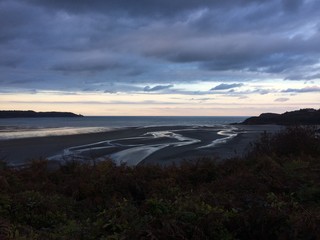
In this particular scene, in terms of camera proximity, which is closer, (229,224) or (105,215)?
(229,224)

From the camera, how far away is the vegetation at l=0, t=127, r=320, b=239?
6625 millimetres

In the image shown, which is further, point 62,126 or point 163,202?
point 62,126

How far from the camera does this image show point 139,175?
12086 mm

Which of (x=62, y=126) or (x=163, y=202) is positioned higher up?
(x=62, y=126)

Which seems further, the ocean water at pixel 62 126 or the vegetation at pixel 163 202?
the ocean water at pixel 62 126

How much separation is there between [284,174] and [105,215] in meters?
5.19

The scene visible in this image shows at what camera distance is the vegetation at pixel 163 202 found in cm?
662

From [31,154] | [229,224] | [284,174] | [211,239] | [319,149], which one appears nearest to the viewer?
[211,239]

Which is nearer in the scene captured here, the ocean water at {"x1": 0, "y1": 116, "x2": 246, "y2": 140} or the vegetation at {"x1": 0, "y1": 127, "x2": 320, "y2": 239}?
the vegetation at {"x1": 0, "y1": 127, "x2": 320, "y2": 239}

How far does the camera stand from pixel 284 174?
11094 mm

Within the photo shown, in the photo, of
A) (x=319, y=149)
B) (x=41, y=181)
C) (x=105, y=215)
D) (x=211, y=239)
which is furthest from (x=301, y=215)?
(x=319, y=149)

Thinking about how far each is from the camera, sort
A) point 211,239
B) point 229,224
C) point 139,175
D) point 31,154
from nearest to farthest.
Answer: point 211,239
point 229,224
point 139,175
point 31,154

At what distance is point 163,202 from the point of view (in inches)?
332

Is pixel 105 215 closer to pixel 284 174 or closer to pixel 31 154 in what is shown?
pixel 284 174
